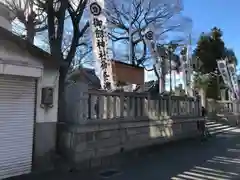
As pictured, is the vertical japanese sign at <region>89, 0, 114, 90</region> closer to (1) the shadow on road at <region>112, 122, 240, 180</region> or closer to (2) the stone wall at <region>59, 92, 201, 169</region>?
(2) the stone wall at <region>59, 92, 201, 169</region>

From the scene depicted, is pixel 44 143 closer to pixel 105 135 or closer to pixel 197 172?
pixel 105 135

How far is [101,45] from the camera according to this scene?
11445 millimetres

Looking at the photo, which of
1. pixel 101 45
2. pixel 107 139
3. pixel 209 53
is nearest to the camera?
pixel 107 139

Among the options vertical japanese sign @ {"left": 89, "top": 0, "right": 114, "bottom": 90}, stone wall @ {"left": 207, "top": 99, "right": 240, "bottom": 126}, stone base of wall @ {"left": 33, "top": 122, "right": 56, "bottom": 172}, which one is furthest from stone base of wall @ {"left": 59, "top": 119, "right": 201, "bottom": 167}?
stone wall @ {"left": 207, "top": 99, "right": 240, "bottom": 126}

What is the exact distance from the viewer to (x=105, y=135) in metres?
10.9

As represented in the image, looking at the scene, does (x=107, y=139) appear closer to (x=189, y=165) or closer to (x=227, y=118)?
(x=189, y=165)

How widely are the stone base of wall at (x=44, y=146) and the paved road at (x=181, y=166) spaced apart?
0.53 metres

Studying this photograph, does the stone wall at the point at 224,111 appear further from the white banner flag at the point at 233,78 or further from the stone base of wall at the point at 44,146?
the stone base of wall at the point at 44,146

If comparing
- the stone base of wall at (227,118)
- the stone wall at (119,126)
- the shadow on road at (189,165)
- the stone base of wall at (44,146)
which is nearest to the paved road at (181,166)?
the shadow on road at (189,165)

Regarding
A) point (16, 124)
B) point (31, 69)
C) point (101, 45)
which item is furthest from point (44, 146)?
point (101, 45)

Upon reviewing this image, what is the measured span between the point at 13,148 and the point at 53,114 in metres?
1.62

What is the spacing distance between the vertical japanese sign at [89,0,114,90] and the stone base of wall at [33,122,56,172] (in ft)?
8.69

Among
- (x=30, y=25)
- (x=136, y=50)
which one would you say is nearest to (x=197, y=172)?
(x=30, y=25)

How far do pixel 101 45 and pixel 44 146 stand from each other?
422cm
